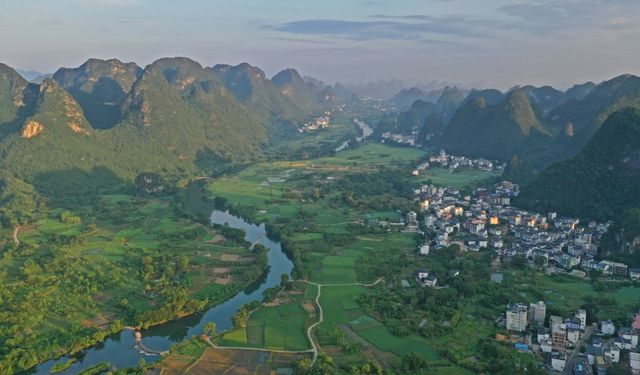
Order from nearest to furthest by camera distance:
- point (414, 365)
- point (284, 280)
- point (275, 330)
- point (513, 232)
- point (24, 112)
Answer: point (414, 365), point (275, 330), point (284, 280), point (513, 232), point (24, 112)

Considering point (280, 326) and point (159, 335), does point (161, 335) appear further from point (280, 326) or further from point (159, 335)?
point (280, 326)

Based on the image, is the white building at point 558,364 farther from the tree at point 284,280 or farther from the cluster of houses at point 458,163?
the cluster of houses at point 458,163

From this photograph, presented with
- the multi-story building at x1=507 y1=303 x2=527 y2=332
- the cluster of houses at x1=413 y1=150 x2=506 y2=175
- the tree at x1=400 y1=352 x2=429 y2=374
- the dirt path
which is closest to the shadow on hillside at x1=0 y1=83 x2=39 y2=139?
the dirt path

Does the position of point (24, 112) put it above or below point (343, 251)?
above

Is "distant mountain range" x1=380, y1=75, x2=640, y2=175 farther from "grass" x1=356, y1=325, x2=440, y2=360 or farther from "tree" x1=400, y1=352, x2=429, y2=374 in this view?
"tree" x1=400, y1=352, x2=429, y2=374

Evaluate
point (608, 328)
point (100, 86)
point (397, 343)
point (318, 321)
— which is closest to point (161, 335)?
point (318, 321)

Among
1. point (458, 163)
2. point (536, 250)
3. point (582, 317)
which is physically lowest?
point (582, 317)

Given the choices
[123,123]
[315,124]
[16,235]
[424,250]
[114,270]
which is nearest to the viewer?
[114,270]

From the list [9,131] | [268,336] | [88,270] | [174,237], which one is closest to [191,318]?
[268,336]
